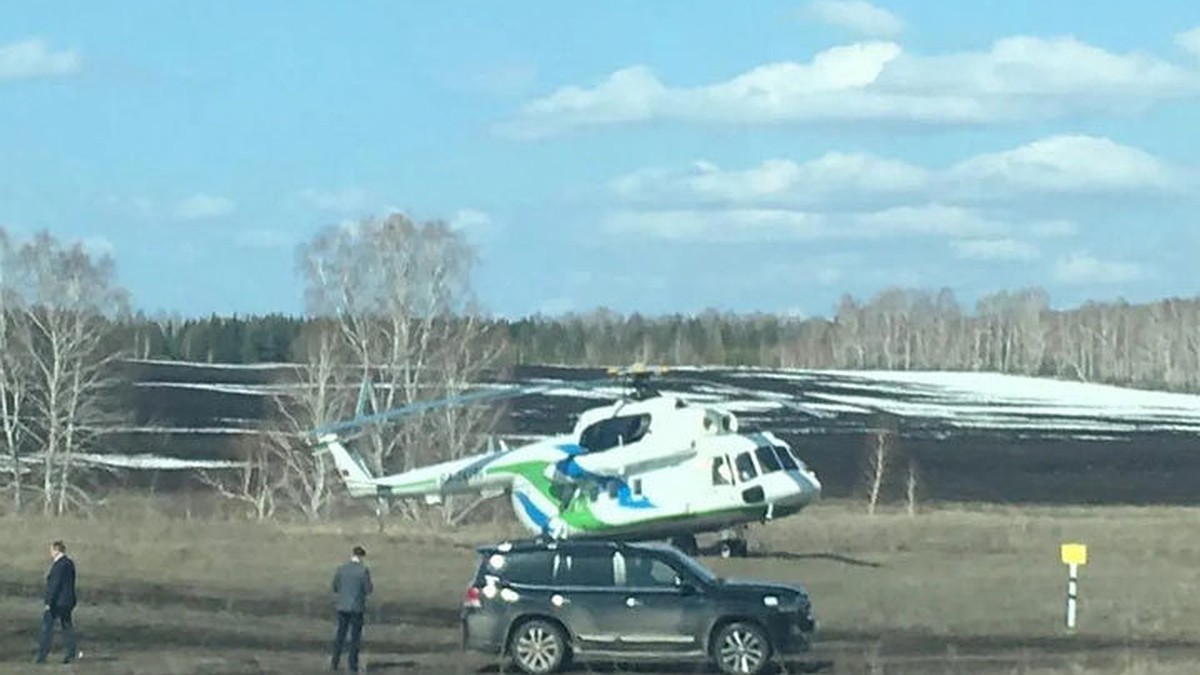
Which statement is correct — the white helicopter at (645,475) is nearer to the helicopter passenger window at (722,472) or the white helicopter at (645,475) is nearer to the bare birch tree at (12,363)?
the helicopter passenger window at (722,472)

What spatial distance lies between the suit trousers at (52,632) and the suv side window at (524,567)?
16.8ft

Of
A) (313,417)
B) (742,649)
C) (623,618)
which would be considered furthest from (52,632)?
(313,417)

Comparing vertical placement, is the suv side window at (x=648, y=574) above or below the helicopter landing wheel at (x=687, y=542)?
above

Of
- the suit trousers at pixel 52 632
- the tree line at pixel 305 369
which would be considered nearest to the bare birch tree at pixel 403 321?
the tree line at pixel 305 369

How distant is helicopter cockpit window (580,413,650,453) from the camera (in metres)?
38.2

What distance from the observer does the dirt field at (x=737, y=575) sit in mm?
25156

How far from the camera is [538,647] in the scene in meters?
23.1

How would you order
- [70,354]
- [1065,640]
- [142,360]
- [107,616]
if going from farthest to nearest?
1. [142,360]
2. [70,354]
3. [107,616]
4. [1065,640]

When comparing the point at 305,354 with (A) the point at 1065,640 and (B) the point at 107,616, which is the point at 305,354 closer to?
(B) the point at 107,616

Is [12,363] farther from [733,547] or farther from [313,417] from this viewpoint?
[733,547]

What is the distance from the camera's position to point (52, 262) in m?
70.0

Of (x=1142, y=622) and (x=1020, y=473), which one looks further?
(x=1020, y=473)

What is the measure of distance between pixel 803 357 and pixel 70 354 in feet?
431

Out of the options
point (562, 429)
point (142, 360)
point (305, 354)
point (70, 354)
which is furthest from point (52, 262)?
point (142, 360)
